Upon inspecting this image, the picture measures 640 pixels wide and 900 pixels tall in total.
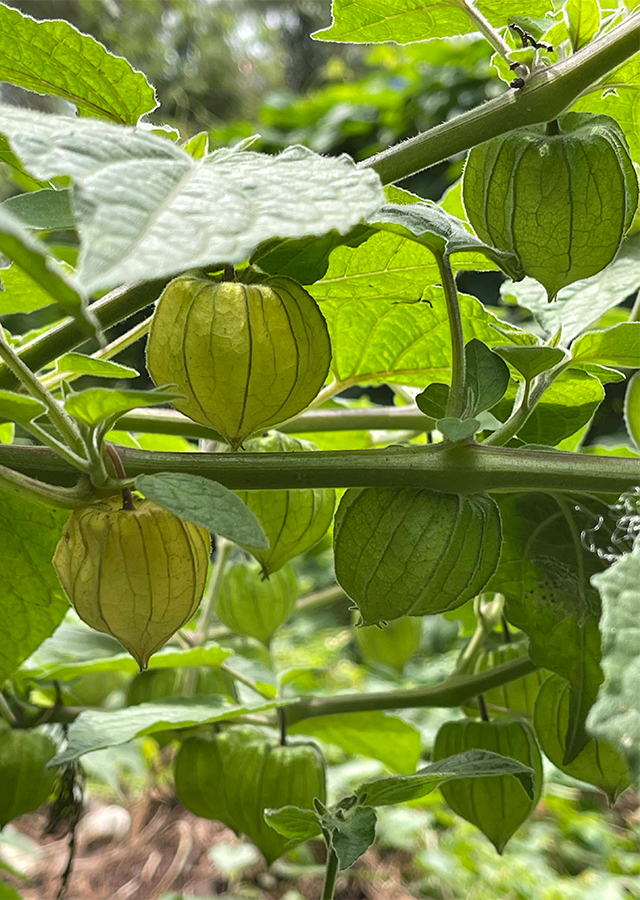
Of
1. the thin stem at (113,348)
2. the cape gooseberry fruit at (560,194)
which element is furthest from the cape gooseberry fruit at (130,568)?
the cape gooseberry fruit at (560,194)

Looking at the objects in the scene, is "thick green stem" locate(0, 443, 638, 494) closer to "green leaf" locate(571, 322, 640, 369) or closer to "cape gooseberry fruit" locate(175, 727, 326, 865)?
"green leaf" locate(571, 322, 640, 369)

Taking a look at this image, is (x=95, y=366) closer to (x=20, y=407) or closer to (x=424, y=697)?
(x=20, y=407)

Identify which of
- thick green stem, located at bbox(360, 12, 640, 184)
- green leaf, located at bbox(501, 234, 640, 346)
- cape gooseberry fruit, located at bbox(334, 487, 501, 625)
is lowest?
cape gooseberry fruit, located at bbox(334, 487, 501, 625)

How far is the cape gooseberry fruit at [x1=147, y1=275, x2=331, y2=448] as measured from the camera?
1.27 ft

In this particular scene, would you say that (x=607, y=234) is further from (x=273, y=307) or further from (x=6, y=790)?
(x=6, y=790)

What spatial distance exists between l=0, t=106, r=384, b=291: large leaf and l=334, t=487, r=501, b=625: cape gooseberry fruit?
180mm

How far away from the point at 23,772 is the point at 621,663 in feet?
1.76

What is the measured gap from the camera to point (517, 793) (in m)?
0.61

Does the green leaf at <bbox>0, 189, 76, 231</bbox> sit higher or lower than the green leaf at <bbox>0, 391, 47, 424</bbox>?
higher

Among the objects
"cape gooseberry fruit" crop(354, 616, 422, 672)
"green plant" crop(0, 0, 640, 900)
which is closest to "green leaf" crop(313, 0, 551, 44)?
"green plant" crop(0, 0, 640, 900)

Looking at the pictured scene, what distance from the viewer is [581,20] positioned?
428mm

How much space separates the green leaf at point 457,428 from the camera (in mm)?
392

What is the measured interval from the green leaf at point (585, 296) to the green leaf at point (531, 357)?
83mm

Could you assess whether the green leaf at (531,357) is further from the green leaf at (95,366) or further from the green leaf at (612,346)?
the green leaf at (95,366)
